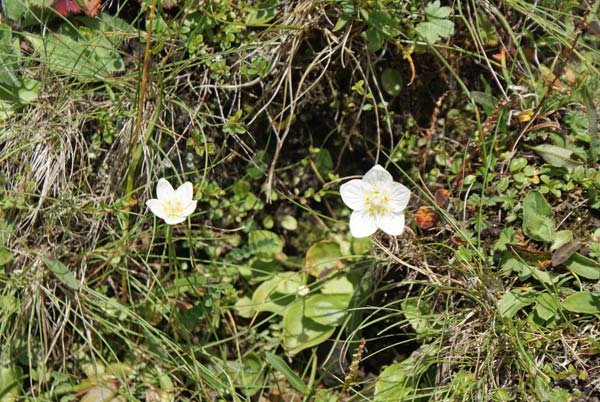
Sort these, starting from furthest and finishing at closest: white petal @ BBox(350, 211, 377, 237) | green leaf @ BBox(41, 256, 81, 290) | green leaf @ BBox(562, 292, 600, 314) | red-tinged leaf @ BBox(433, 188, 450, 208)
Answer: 1. red-tinged leaf @ BBox(433, 188, 450, 208)
2. green leaf @ BBox(41, 256, 81, 290)
3. white petal @ BBox(350, 211, 377, 237)
4. green leaf @ BBox(562, 292, 600, 314)

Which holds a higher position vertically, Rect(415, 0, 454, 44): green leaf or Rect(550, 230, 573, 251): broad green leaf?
Rect(415, 0, 454, 44): green leaf

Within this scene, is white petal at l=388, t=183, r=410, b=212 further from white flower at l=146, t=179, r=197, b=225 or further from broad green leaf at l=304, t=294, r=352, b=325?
white flower at l=146, t=179, r=197, b=225

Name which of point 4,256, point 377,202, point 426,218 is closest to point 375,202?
point 377,202

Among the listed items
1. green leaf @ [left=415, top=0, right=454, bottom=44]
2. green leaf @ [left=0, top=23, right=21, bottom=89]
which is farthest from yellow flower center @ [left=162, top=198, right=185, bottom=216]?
green leaf @ [left=415, top=0, right=454, bottom=44]

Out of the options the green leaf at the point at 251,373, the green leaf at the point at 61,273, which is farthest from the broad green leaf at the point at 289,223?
the green leaf at the point at 61,273

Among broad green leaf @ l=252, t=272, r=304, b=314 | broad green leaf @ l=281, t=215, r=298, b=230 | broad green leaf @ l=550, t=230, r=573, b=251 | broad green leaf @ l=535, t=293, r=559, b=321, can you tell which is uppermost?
broad green leaf @ l=550, t=230, r=573, b=251

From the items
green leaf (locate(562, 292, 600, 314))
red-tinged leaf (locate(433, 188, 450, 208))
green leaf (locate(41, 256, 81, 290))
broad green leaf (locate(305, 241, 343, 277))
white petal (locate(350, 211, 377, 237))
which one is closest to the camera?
green leaf (locate(562, 292, 600, 314))
